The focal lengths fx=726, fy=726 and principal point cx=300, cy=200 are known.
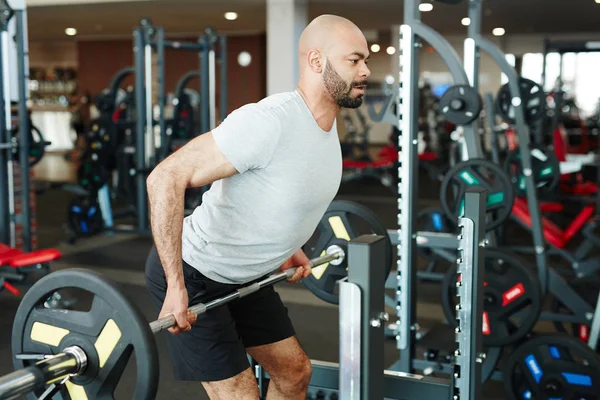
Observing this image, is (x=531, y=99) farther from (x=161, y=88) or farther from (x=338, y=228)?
(x=161, y=88)

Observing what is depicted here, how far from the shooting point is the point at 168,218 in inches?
54.9

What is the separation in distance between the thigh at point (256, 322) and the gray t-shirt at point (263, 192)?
0.11 m


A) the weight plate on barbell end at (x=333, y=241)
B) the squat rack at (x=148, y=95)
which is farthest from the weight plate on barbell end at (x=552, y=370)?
the squat rack at (x=148, y=95)

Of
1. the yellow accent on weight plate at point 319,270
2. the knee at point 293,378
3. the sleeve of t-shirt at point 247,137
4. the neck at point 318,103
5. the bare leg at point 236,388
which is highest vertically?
the neck at point 318,103

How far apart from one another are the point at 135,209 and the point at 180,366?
4.62 m

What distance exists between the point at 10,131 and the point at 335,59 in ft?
10.4

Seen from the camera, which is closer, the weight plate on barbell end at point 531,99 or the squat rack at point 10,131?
the weight plate on barbell end at point 531,99

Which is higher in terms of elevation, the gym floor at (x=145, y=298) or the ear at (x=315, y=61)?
the ear at (x=315, y=61)

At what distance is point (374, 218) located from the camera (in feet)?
7.00

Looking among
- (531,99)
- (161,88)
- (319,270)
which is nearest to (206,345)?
(319,270)

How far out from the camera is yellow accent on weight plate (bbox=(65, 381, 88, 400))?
1.27 meters

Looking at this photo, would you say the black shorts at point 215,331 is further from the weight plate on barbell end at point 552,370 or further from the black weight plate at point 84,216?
the black weight plate at point 84,216

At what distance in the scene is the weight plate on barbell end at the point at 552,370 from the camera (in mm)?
2178

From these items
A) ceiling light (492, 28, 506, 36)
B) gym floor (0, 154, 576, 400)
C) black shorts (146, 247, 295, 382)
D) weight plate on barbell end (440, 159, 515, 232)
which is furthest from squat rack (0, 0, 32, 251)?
ceiling light (492, 28, 506, 36)
